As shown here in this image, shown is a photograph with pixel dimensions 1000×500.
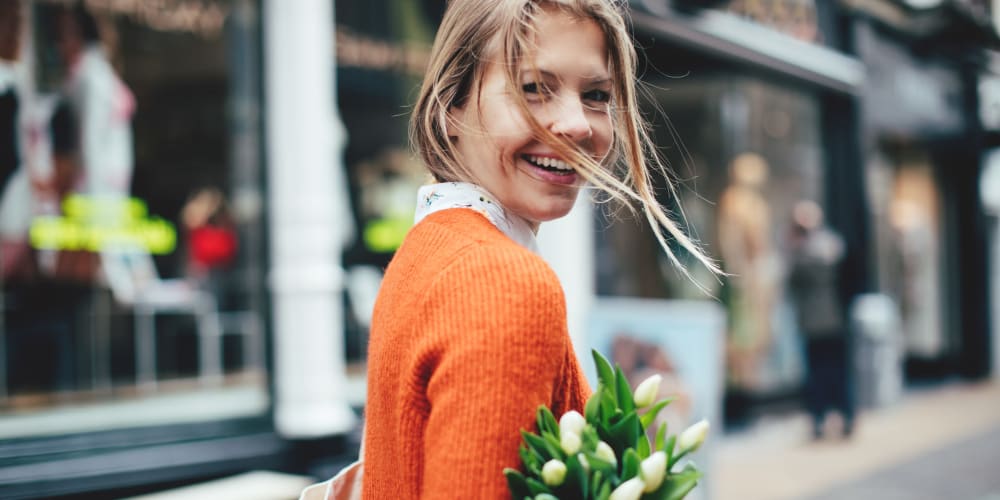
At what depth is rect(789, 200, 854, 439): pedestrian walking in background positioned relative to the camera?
7.80 m

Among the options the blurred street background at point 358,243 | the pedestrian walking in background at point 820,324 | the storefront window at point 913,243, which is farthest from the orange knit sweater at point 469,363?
the storefront window at point 913,243

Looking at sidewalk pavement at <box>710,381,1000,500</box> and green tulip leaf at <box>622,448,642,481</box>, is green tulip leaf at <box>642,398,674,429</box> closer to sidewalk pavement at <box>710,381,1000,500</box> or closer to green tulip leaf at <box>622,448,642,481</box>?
green tulip leaf at <box>622,448,642,481</box>

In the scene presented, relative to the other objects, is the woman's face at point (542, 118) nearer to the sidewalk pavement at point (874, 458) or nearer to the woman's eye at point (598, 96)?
the woman's eye at point (598, 96)

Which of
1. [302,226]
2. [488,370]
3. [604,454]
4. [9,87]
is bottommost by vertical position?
[604,454]

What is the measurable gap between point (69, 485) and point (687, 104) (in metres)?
6.28

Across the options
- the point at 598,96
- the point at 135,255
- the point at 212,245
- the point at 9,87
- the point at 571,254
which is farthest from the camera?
the point at 212,245

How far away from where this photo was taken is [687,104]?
27.1ft

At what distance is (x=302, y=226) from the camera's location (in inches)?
183

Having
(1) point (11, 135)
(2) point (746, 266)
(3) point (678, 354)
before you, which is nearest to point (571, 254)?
(3) point (678, 354)

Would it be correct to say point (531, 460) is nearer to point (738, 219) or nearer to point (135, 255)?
point (135, 255)

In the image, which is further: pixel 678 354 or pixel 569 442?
pixel 678 354

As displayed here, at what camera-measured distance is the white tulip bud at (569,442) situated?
932 millimetres

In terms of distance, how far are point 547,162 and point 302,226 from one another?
12.0 feet

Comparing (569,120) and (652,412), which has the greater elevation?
(569,120)
